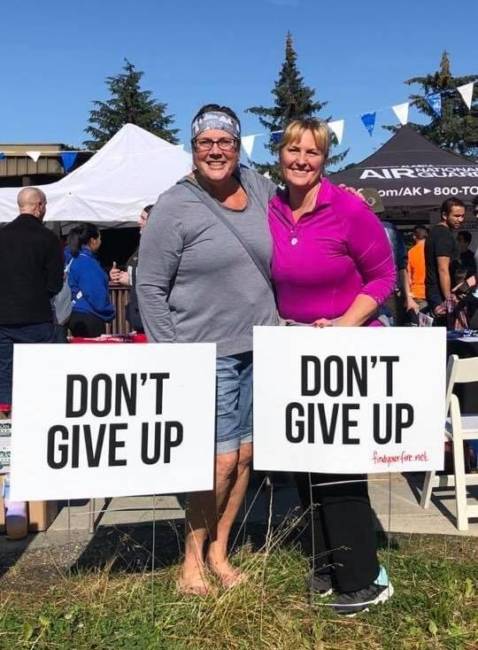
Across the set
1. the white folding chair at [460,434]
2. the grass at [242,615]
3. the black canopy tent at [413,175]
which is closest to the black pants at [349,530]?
the grass at [242,615]

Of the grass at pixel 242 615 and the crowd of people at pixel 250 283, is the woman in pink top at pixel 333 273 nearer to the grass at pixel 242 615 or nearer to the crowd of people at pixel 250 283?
the crowd of people at pixel 250 283

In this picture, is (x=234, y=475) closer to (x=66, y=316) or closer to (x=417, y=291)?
(x=66, y=316)

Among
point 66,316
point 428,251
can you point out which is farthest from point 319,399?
point 428,251

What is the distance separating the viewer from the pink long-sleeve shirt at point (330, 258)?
2.58 meters

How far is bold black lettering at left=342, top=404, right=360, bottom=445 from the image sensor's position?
2.56 metres

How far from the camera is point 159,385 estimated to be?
2551mm

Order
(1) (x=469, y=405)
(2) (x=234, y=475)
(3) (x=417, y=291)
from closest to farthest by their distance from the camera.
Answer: (2) (x=234, y=475) < (1) (x=469, y=405) < (3) (x=417, y=291)

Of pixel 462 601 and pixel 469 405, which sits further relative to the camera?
pixel 469 405

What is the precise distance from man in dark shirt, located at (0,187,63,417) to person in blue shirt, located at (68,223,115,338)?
3.93 feet

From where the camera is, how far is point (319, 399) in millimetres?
2570

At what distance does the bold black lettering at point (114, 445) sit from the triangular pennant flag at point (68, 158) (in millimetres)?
13148

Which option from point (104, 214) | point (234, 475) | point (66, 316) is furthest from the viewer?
point (104, 214)

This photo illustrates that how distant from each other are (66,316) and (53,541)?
2.00 m

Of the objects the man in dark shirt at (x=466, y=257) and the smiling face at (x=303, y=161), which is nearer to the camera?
the smiling face at (x=303, y=161)
